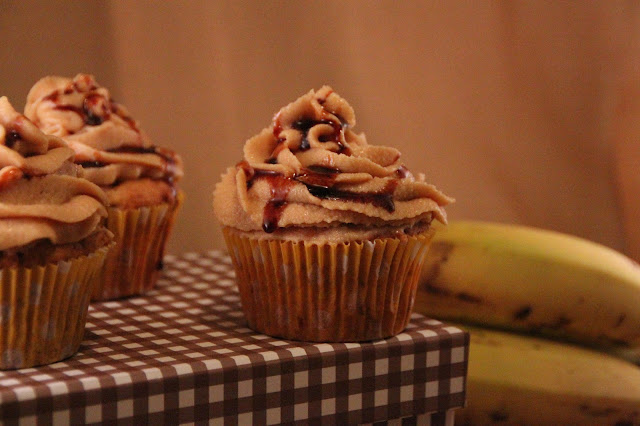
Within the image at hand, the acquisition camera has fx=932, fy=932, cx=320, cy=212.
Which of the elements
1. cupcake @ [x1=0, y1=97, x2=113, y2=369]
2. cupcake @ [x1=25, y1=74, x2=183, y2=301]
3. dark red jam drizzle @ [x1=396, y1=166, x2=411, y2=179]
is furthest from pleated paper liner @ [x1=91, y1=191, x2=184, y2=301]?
dark red jam drizzle @ [x1=396, y1=166, x2=411, y2=179]

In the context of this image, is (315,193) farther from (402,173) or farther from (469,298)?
(469,298)

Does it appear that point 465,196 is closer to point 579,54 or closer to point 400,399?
point 579,54

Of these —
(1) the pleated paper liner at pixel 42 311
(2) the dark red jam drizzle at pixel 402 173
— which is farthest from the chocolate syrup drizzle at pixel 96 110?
(2) the dark red jam drizzle at pixel 402 173

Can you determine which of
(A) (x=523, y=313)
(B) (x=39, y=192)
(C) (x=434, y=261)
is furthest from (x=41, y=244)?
(A) (x=523, y=313)

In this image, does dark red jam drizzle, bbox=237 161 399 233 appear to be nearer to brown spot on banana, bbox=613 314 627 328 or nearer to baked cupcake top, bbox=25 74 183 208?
baked cupcake top, bbox=25 74 183 208

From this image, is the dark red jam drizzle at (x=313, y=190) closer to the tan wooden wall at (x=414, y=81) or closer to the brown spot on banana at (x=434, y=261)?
the brown spot on banana at (x=434, y=261)

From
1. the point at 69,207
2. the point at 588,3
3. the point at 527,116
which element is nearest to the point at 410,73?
the point at 527,116
